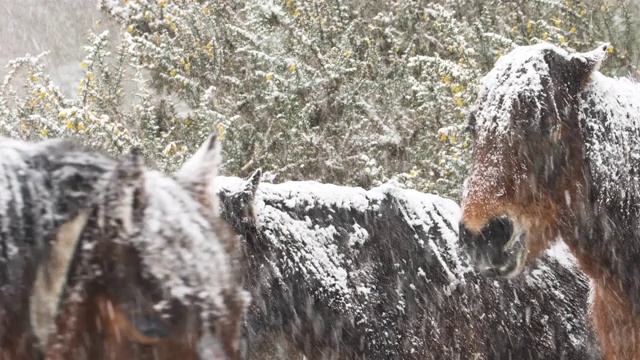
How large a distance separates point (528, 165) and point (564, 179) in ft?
0.40

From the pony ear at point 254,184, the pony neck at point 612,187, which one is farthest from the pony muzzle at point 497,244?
the pony ear at point 254,184

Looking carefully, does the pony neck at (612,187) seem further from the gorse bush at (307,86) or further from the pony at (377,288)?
the gorse bush at (307,86)

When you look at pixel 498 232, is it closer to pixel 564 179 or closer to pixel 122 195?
pixel 564 179

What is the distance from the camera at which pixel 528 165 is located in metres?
2.30

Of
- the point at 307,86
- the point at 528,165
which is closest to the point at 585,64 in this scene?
the point at 528,165

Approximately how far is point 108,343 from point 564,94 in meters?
1.76

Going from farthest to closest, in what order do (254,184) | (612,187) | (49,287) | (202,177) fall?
(254,184)
(612,187)
(202,177)
(49,287)

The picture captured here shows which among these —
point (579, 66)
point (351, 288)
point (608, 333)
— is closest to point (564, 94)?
→ point (579, 66)

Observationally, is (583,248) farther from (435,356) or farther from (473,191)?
(435,356)

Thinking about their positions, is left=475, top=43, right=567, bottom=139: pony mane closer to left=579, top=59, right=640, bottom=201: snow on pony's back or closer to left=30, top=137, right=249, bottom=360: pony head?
left=579, top=59, right=640, bottom=201: snow on pony's back

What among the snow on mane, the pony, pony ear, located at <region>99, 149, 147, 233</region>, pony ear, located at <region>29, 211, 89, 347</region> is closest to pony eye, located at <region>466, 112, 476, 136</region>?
the pony

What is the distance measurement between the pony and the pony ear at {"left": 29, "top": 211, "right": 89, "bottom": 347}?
1.60 m

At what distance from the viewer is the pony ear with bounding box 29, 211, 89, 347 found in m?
1.04

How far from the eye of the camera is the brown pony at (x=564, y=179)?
7.41ft
